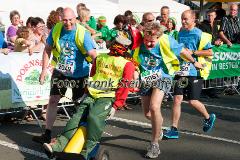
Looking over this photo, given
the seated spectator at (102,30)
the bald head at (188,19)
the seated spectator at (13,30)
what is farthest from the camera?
the seated spectator at (102,30)

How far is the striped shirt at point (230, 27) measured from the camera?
1138cm

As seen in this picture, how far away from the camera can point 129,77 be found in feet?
17.7

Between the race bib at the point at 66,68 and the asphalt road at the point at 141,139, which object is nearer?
the asphalt road at the point at 141,139

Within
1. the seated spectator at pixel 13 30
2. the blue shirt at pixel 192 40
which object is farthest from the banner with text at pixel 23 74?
the blue shirt at pixel 192 40

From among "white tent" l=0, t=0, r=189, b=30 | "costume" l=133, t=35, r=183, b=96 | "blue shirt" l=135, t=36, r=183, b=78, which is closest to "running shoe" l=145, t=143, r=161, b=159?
"costume" l=133, t=35, r=183, b=96

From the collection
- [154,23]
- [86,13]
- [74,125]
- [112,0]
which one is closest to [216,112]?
[86,13]

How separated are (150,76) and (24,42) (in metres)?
2.72

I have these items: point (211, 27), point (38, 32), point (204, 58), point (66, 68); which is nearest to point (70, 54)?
point (66, 68)

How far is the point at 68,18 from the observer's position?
240 inches

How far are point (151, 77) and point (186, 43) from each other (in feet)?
4.52

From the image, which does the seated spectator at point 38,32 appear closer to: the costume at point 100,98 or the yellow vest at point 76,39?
the yellow vest at point 76,39

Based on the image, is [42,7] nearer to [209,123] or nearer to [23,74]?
[23,74]

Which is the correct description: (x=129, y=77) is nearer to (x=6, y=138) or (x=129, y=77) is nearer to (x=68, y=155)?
(x=68, y=155)

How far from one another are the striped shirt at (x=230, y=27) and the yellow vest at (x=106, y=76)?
647 cm
